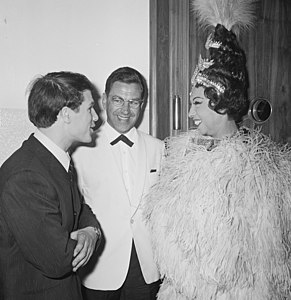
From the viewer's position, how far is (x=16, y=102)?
180 centimetres

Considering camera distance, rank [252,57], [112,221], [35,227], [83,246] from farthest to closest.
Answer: [252,57] → [112,221] → [83,246] → [35,227]

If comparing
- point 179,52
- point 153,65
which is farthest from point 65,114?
point 179,52

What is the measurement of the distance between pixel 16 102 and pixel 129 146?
1.97 feet

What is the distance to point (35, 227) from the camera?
1.06 m

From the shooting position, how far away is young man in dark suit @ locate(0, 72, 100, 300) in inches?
42.1

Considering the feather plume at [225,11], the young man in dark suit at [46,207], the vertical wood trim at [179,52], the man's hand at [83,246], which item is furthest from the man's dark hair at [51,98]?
the vertical wood trim at [179,52]

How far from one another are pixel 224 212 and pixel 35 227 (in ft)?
1.97

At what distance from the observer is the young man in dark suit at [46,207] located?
3.51 ft

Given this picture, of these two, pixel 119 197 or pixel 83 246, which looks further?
pixel 119 197

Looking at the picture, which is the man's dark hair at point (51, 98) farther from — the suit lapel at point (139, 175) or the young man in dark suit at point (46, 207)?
the suit lapel at point (139, 175)

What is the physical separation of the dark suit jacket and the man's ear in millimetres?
129

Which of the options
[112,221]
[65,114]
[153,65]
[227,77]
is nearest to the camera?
[65,114]

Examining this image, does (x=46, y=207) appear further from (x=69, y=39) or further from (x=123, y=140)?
(x=69, y=39)

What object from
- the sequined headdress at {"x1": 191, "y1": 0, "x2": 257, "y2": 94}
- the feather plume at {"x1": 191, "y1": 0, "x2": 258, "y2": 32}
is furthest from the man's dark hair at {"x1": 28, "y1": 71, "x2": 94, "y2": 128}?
the feather plume at {"x1": 191, "y1": 0, "x2": 258, "y2": 32}
